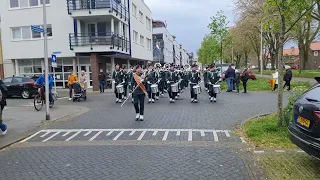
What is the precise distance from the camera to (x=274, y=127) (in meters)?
7.69

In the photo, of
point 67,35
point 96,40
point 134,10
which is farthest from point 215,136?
point 134,10

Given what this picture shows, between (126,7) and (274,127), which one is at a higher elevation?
(126,7)

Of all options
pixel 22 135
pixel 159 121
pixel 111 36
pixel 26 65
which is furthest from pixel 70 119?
pixel 26 65

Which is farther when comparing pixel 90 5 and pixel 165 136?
pixel 90 5

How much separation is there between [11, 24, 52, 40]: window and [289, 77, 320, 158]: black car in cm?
2607

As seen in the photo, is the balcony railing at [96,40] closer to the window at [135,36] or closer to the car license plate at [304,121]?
the window at [135,36]

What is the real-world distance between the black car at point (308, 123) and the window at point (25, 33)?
2607 centimetres

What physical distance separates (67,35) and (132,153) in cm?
2290

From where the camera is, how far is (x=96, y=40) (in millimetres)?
25609

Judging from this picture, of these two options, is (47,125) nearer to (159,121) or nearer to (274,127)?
(159,121)

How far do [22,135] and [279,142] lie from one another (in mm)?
6676

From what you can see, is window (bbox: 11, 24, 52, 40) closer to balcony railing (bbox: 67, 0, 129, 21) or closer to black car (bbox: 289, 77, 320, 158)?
balcony railing (bbox: 67, 0, 129, 21)

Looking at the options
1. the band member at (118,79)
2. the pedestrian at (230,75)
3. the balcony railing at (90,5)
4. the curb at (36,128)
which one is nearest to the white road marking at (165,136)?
the curb at (36,128)

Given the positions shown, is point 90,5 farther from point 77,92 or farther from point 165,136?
point 165,136
